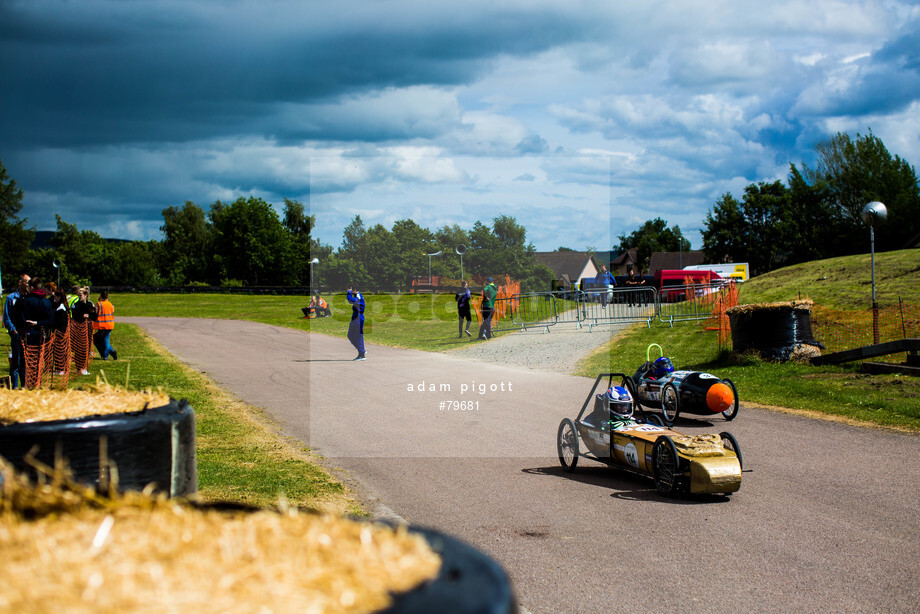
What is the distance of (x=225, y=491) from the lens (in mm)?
7133

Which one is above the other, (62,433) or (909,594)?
(62,433)

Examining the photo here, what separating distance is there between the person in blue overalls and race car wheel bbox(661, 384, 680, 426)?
9.98 metres

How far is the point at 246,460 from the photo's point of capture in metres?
8.77

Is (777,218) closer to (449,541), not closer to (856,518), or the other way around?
(856,518)

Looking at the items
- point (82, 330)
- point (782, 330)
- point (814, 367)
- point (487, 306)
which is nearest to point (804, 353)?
point (782, 330)

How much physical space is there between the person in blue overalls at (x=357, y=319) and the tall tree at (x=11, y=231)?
84.9m

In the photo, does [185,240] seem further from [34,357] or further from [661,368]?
[661,368]

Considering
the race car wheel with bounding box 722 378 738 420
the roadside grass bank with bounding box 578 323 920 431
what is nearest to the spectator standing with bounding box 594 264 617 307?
the roadside grass bank with bounding box 578 323 920 431

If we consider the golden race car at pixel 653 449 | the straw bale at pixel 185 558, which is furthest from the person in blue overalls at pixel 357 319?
the straw bale at pixel 185 558

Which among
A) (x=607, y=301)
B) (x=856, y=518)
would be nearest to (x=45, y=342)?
(x=856, y=518)

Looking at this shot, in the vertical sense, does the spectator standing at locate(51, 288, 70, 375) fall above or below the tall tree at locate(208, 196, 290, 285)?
below

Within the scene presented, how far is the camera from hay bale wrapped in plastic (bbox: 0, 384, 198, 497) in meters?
2.81

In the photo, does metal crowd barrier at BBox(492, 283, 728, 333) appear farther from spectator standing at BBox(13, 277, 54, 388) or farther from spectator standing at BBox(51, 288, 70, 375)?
spectator standing at BBox(13, 277, 54, 388)

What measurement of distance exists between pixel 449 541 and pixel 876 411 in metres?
11.8
